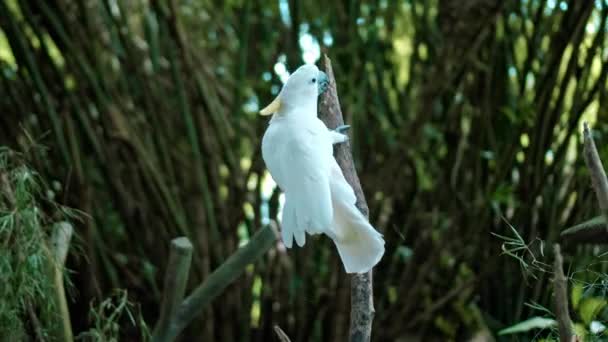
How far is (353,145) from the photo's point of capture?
198 cm

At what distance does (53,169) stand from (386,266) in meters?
0.81

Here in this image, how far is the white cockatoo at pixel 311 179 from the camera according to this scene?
0.92 metres

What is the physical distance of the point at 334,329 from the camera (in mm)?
1820

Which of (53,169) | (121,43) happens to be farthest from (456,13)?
(53,169)

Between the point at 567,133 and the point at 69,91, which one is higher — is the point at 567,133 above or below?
below

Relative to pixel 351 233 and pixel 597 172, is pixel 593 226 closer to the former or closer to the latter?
pixel 597 172

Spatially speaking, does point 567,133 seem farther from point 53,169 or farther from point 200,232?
point 53,169

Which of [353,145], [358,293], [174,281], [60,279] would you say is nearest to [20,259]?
[60,279]

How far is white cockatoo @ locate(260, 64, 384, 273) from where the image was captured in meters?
0.92

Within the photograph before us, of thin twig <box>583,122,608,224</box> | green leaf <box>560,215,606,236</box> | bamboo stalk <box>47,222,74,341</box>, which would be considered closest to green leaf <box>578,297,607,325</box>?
green leaf <box>560,215,606,236</box>

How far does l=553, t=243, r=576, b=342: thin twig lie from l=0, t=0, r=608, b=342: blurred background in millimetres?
884

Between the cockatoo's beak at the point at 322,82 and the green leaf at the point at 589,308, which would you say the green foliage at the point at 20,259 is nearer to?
the cockatoo's beak at the point at 322,82

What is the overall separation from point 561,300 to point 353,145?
1190 mm

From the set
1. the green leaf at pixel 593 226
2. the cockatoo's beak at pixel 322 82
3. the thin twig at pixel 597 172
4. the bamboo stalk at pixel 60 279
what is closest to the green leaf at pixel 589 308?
the green leaf at pixel 593 226
